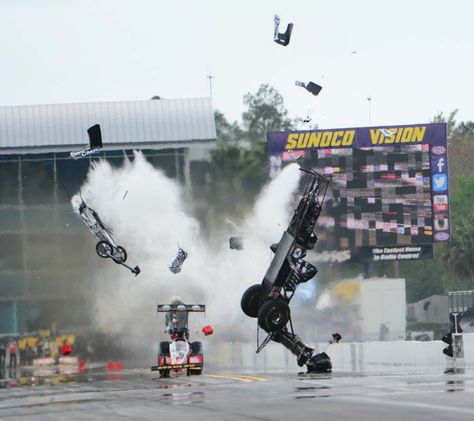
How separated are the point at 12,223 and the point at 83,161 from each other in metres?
5.49

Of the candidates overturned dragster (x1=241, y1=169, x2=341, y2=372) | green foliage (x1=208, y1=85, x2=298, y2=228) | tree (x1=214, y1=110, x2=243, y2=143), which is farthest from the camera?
tree (x1=214, y1=110, x2=243, y2=143)

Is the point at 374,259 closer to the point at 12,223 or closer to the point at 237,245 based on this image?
the point at 237,245

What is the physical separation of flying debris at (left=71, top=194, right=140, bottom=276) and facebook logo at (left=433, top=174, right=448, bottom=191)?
14351mm

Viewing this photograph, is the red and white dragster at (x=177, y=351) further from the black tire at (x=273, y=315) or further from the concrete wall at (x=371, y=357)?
the concrete wall at (x=371, y=357)

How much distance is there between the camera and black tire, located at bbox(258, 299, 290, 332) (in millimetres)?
40469

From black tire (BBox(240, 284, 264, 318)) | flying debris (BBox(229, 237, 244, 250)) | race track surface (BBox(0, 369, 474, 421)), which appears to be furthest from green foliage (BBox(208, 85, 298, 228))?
race track surface (BBox(0, 369, 474, 421))

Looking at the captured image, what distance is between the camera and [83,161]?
62.0 metres

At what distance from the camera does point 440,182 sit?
56156 millimetres

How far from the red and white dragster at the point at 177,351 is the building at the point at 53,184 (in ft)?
76.9

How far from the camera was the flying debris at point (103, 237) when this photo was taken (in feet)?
192

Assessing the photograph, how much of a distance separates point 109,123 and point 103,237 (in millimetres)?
8269

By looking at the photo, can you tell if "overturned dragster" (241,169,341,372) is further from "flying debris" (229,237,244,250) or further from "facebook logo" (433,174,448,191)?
"flying debris" (229,237,244,250)

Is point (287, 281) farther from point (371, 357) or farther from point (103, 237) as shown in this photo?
point (103, 237)

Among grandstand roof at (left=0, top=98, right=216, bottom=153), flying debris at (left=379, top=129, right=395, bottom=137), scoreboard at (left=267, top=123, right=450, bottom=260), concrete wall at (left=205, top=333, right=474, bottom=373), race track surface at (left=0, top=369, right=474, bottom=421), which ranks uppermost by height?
grandstand roof at (left=0, top=98, right=216, bottom=153)
